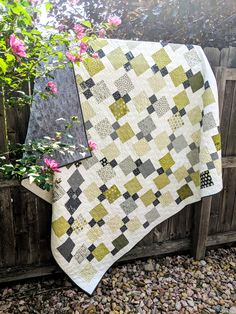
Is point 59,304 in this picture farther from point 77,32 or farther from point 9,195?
point 77,32

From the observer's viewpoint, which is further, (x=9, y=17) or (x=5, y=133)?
(x=5, y=133)

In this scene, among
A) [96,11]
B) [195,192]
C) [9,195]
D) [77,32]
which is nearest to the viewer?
[77,32]

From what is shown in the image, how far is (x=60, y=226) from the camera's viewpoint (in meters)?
1.83

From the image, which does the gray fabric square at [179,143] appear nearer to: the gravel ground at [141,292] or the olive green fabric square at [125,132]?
the olive green fabric square at [125,132]

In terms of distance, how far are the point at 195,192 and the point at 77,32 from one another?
1473mm

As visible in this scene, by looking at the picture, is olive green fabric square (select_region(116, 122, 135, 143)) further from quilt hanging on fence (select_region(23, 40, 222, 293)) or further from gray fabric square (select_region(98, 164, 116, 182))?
gray fabric square (select_region(98, 164, 116, 182))

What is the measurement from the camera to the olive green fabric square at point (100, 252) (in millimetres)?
2009

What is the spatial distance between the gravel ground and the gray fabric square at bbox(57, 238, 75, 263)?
31cm

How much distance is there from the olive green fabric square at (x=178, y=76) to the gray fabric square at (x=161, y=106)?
14 centimetres

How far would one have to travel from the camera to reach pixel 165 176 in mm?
2076

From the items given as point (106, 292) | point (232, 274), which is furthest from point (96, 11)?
point (232, 274)

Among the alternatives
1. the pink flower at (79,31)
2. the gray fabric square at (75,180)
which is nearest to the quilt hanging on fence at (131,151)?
the gray fabric square at (75,180)

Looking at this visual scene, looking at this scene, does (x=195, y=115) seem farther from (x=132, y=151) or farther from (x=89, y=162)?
(x=89, y=162)

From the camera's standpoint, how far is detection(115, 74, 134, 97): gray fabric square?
5.87 feet
